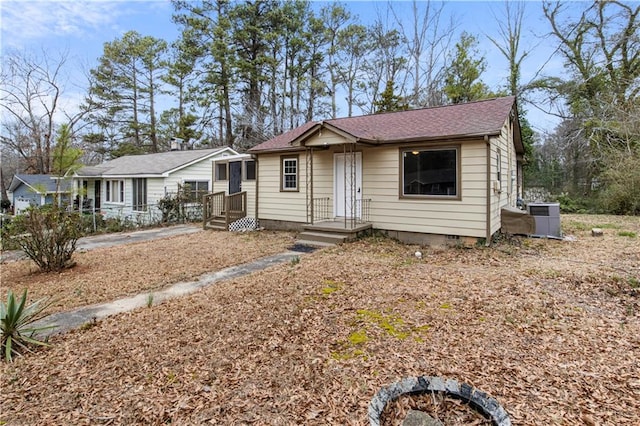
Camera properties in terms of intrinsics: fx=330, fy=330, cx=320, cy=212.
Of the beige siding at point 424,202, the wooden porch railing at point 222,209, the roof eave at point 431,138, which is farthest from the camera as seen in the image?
the wooden porch railing at point 222,209

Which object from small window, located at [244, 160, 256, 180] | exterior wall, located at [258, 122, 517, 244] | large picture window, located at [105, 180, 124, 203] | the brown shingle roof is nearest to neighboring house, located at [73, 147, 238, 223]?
large picture window, located at [105, 180, 124, 203]

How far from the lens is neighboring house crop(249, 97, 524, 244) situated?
7914 mm

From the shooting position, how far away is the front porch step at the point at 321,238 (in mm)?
8852

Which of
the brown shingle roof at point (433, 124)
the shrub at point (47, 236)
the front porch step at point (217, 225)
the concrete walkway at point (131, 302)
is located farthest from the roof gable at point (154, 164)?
the concrete walkway at point (131, 302)

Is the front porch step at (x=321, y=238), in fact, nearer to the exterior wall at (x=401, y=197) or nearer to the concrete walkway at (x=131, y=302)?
the exterior wall at (x=401, y=197)

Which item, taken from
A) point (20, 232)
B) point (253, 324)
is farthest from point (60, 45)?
point (253, 324)

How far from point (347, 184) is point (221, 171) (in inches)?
242

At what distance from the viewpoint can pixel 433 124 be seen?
905 centimetres

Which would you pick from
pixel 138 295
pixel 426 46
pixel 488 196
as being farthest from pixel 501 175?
pixel 426 46

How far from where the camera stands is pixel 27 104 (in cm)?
2200

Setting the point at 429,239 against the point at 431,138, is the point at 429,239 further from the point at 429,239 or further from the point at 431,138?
the point at 431,138

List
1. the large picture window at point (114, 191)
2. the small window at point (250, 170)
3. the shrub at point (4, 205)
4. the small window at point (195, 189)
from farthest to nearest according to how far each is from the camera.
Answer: the shrub at point (4, 205) < the large picture window at point (114, 191) < the small window at point (195, 189) < the small window at point (250, 170)

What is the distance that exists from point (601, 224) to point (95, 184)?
25983mm

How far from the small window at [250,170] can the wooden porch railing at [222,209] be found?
0.63 meters
